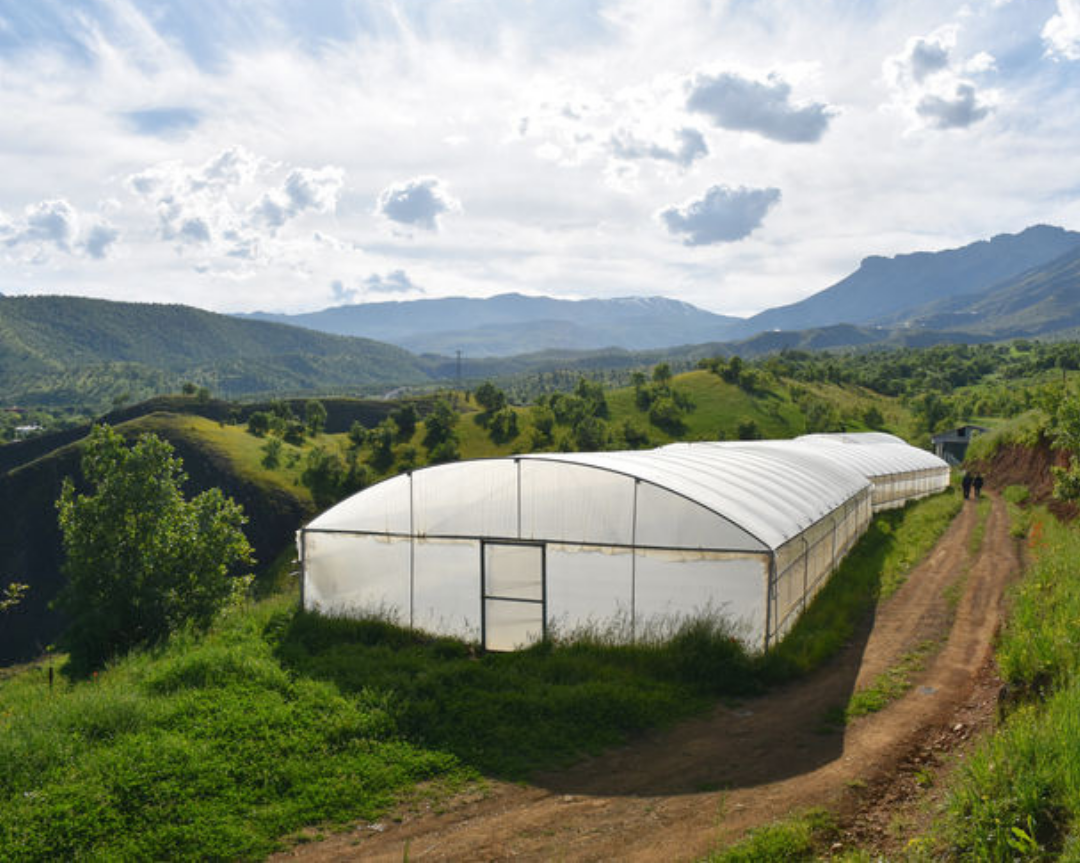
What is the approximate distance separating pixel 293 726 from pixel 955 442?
8615 cm

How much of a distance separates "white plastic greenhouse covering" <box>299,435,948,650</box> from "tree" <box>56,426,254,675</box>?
4.57m

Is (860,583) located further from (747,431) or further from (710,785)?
(747,431)

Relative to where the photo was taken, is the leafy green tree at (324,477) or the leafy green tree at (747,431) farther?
the leafy green tree at (747,431)

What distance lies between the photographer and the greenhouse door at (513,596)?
54.6 ft

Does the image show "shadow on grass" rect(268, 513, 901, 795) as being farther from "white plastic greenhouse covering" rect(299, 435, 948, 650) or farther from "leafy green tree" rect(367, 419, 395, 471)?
"leafy green tree" rect(367, 419, 395, 471)

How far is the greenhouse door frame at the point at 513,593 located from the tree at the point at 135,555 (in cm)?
870

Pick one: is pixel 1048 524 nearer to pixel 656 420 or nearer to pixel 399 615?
pixel 399 615

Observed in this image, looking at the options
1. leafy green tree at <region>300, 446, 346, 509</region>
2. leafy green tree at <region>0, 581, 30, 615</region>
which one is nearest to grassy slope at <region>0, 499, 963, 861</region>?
leafy green tree at <region>0, 581, 30, 615</region>

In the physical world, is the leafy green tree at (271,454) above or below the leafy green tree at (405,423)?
below

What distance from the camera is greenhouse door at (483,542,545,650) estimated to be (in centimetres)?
1664

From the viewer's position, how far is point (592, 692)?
13.0 meters

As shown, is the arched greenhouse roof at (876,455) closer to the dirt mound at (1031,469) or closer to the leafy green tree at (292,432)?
the dirt mound at (1031,469)

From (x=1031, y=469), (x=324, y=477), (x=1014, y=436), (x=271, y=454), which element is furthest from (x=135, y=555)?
(x=271, y=454)

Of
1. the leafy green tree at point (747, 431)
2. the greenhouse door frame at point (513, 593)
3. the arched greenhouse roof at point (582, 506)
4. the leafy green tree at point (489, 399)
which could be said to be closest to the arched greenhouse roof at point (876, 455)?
the arched greenhouse roof at point (582, 506)
